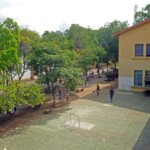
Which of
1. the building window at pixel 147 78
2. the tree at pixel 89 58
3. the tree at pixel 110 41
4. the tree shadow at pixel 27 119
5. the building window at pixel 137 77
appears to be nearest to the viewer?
the tree shadow at pixel 27 119

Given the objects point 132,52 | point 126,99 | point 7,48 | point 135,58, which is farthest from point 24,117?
point 132,52

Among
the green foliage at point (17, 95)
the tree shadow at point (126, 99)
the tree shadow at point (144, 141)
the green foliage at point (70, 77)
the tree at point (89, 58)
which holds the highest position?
the tree at point (89, 58)

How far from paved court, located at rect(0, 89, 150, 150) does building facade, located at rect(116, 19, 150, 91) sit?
5824 mm

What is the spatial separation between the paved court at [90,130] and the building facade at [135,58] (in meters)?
5.82

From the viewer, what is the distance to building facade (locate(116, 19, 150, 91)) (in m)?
33.9

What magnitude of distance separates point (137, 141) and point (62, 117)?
7.91 meters

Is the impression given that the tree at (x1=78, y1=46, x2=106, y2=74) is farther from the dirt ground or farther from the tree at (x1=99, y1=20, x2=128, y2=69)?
the dirt ground

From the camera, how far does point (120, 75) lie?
3588 cm

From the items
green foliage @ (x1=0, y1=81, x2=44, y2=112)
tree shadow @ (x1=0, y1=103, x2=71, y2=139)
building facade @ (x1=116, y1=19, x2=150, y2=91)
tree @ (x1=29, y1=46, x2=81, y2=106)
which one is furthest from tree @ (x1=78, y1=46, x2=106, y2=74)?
green foliage @ (x1=0, y1=81, x2=44, y2=112)

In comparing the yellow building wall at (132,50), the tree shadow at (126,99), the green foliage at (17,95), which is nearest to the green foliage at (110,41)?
the yellow building wall at (132,50)

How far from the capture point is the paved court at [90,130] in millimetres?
18422

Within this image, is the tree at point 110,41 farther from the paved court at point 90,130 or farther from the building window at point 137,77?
the paved court at point 90,130

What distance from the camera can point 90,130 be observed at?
69.6ft

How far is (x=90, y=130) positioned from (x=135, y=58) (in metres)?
16.0
